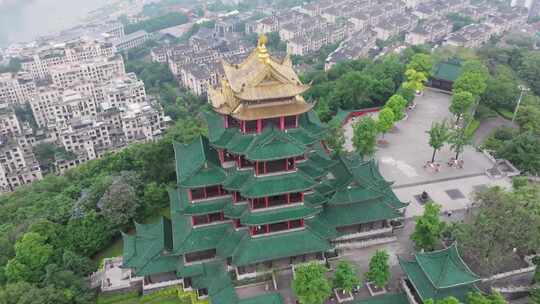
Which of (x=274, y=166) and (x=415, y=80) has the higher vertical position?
(x=274, y=166)

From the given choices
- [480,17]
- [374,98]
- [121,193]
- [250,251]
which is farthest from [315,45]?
[250,251]

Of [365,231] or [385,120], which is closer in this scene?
[365,231]

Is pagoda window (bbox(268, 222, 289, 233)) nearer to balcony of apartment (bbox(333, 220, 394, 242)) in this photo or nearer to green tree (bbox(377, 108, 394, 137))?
balcony of apartment (bbox(333, 220, 394, 242))

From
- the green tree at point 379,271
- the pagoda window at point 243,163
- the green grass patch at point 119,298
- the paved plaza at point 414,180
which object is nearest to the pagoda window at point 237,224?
the pagoda window at point 243,163

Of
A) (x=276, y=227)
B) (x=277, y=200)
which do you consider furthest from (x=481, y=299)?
(x=277, y=200)

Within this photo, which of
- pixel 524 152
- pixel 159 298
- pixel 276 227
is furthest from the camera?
pixel 524 152

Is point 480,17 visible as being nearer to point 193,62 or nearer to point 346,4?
point 346,4

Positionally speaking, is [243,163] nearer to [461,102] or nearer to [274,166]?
[274,166]

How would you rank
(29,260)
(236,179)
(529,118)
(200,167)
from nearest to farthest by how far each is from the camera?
(236,179), (200,167), (29,260), (529,118)
